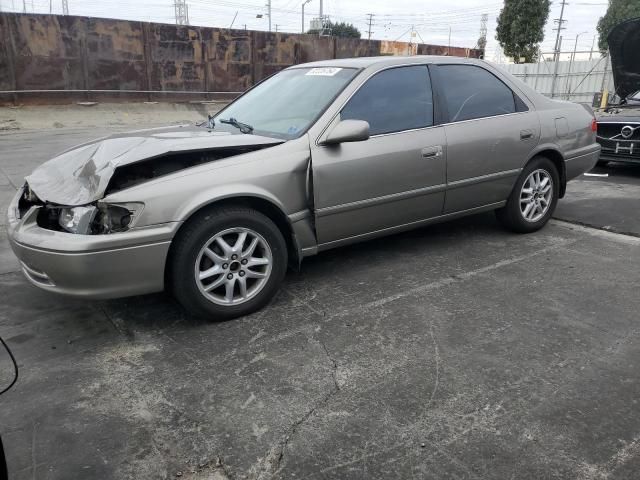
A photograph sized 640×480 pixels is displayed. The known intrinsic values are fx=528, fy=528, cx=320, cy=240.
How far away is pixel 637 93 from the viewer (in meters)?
8.69

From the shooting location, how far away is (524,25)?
36.0 metres

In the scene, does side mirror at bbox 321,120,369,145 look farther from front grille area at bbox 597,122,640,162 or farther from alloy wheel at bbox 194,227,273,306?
front grille area at bbox 597,122,640,162

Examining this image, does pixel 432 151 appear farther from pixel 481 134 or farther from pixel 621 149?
pixel 621 149

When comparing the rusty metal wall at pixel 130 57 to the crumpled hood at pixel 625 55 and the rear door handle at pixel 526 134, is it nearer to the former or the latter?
the crumpled hood at pixel 625 55

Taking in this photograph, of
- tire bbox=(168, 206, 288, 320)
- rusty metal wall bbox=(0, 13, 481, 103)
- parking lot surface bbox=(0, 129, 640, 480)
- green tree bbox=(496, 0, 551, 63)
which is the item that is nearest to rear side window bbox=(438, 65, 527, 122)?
parking lot surface bbox=(0, 129, 640, 480)

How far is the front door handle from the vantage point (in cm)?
400

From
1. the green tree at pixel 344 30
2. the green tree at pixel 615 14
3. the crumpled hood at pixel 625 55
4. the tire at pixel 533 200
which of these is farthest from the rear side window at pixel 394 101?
the green tree at pixel 344 30

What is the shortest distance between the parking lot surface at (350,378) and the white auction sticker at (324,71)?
1.50 meters

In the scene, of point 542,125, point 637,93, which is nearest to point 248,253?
point 542,125

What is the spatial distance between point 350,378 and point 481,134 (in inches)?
99.8

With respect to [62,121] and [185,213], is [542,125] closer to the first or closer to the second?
[185,213]

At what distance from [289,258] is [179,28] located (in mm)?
17153

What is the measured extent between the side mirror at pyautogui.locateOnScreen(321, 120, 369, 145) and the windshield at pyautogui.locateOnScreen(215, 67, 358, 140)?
0.22 meters

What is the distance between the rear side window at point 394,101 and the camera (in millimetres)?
3795
